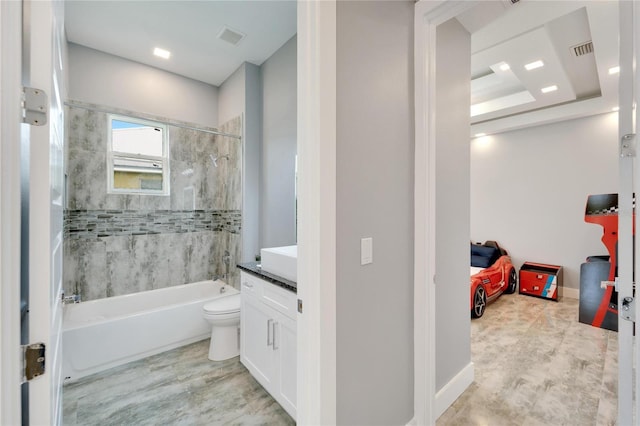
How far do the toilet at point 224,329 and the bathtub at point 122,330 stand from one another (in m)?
0.40

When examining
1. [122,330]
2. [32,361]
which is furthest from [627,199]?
[122,330]

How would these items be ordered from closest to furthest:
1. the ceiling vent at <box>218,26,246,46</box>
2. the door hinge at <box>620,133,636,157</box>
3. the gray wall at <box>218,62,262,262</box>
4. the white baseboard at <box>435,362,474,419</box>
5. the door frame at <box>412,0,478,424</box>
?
the door hinge at <box>620,133,636,157</box>
the door frame at <box>412,0,478,424</box>
the white baseboard at <box>435,362,474,419</box>
the ceiling vent at <box>218,26,246,46</box>
the gray wall at <box>218,62,262,262</box>

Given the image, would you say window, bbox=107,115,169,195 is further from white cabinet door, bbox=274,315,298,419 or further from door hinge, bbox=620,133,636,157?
door hinge, bbox=620,133,636,157

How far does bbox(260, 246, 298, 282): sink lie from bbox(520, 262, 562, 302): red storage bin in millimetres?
4023

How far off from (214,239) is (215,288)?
66cm

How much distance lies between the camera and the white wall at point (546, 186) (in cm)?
384

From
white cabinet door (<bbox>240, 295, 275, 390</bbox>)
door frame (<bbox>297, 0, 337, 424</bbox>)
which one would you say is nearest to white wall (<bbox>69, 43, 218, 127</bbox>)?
white cabinet door (<bbox>240, 295, 275, 390</bbox>)

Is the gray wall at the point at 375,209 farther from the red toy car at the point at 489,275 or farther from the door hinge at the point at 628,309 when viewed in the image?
the red toy car at the point at 489,275

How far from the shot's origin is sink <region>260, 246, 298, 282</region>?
5.68ft

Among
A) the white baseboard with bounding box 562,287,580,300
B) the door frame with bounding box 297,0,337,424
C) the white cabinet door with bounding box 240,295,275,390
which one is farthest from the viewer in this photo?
the white baseboard with bounding box 562,287,580,300

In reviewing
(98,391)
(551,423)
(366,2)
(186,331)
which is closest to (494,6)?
(366,2)

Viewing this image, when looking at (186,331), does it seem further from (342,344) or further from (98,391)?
(342,344)

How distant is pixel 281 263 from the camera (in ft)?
6.03

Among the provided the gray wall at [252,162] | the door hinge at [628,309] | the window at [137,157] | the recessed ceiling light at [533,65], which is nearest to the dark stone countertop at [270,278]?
the gray wall at [252,162]
